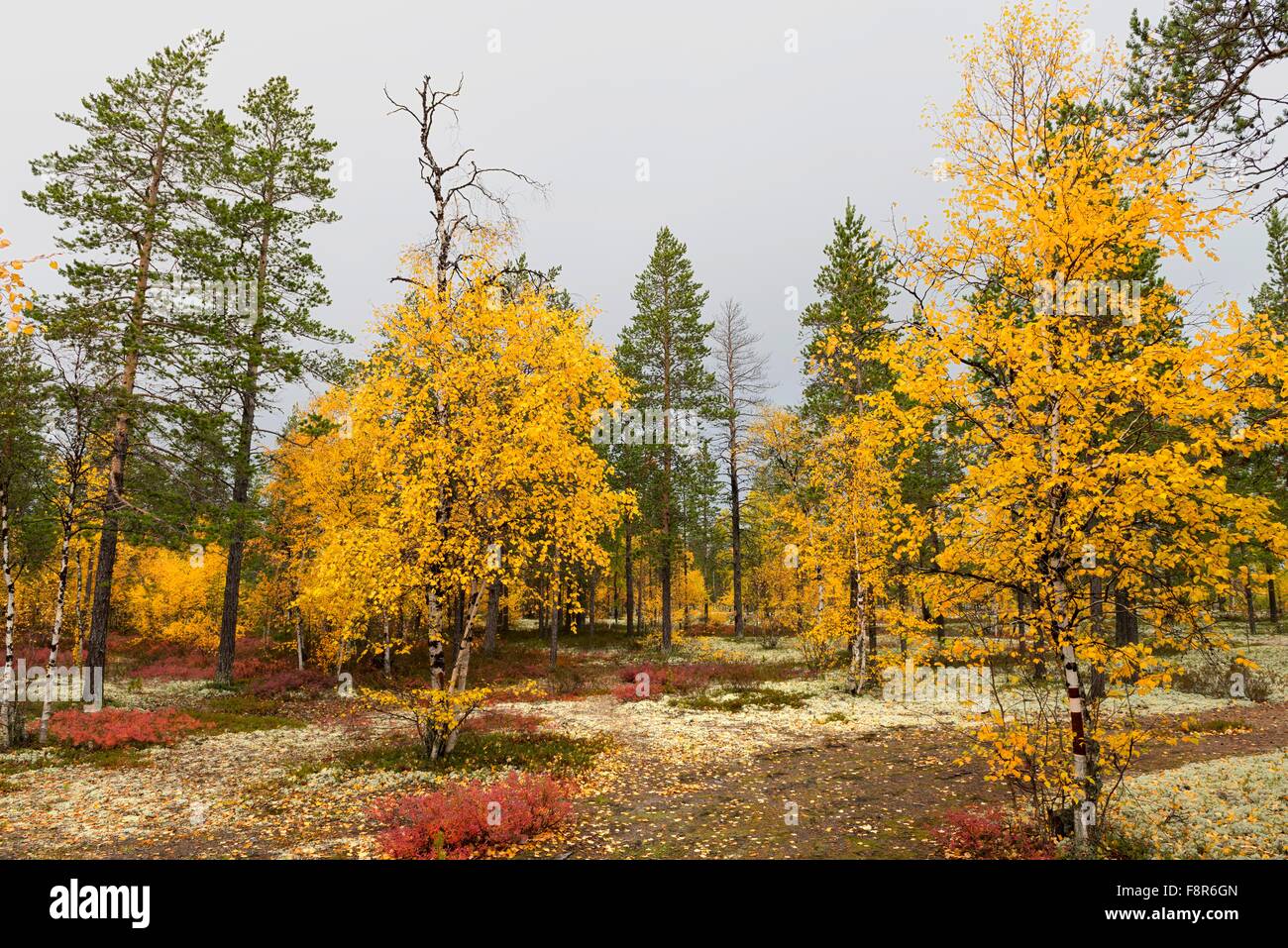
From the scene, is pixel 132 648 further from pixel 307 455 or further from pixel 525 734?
pixel 525 734

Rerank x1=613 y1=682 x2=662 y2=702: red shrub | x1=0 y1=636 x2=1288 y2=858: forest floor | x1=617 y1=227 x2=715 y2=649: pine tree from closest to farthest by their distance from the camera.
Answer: x1=0 y1=636 x2=1288 y2=858: forest floor
x1=613 y1=682 x2=662 y2=702: red shrub
x1=617 y1=227 x2=715 y2=649: pine tree

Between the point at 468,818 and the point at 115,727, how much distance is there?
11.4 metres

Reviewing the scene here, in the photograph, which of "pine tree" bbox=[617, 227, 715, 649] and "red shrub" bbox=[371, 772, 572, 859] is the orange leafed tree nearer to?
"red shrub" bbox=[371, 772, 572, 859]

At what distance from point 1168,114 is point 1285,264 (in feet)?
105

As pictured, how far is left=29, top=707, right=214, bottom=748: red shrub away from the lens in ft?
44.9

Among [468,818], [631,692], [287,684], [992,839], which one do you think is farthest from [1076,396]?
[287,684]

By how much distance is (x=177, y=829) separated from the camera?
9.20m

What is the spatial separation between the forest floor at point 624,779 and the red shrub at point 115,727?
43cm

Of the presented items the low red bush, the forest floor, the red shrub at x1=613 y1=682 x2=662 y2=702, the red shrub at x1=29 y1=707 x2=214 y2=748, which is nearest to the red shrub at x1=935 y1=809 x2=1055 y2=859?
the forest floor

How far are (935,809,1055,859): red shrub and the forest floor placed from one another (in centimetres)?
36

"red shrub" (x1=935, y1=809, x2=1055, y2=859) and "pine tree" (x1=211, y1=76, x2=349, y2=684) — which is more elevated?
"pine tree" (x1=211, y1=76, x2=349, y2=684)

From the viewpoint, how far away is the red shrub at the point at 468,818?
26.8 ft

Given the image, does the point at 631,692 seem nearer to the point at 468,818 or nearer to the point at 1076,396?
the point at 468,818
